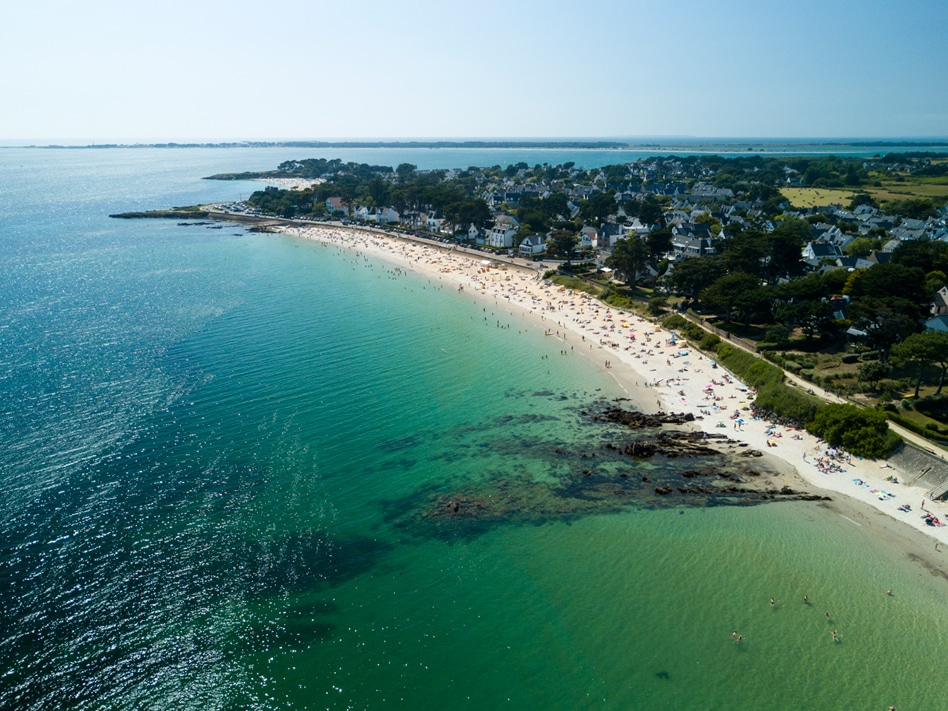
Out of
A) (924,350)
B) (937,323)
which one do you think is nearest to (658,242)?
(937,323)

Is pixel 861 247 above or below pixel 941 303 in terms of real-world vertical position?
above

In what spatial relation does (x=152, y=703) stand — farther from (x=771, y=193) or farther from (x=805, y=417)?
(x=771, y=193)

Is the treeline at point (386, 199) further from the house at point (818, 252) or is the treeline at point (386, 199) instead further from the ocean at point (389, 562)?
the ocean at point (389, 562)

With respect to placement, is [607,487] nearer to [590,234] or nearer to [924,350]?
[924,350]

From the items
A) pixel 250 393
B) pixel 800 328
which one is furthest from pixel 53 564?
pixel 800 328

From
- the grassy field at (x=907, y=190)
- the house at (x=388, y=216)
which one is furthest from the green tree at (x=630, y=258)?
the grassy field at (x=907, y=190)

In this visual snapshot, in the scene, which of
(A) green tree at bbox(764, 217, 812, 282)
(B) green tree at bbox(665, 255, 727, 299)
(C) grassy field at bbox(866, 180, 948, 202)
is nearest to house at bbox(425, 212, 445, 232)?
(B) green tree at bbox(665, 255, 727, 299)
